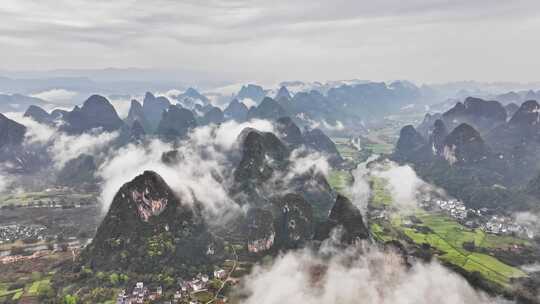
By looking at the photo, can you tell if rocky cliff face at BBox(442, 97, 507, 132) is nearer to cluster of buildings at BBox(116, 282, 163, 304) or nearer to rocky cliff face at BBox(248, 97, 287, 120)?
rocky cliff face at BBox(248, 97, 287, 120)

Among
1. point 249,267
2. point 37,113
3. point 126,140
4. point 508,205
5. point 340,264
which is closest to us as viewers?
point 340,264

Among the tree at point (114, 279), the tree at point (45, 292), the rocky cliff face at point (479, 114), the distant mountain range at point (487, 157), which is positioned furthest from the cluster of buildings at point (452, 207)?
the tree at point (45, 292)

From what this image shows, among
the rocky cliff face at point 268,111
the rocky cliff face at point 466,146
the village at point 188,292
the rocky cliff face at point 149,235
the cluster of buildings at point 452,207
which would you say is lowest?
the village at point 188,292

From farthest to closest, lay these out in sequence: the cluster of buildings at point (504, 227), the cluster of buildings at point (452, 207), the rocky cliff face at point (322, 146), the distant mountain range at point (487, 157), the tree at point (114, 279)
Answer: the rocky cliff face at point (322, 146) < the distant mountain range at point (487, 157) < the cluster of buildings at point (452, 207) < the cluster of buildings at point (504, 227) < the tree at point (114, 279)

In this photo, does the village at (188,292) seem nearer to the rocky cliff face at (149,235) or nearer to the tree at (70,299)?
the rocky cliff face at (149,235)

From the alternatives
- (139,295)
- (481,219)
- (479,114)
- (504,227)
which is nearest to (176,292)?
(139,295)

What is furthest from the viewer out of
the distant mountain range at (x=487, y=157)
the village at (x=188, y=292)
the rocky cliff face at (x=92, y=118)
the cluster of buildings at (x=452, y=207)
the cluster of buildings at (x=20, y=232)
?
the rocky cliff face at (x=92, y=118)

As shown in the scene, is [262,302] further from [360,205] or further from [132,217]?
[360,205]

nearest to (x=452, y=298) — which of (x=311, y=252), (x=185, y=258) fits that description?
(x=311, y=252)
